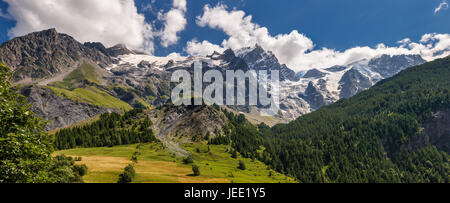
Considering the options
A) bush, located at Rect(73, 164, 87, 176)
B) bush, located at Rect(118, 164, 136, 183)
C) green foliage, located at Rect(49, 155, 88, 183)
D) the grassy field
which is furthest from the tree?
the grassy field

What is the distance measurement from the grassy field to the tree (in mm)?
71290

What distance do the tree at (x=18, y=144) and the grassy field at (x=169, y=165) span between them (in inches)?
2807

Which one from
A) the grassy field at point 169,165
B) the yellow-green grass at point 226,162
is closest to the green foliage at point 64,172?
the grassy field at point 169,165

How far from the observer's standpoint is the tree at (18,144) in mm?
17703

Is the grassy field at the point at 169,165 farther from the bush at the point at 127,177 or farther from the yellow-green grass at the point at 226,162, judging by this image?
the bush at the point at 127,177

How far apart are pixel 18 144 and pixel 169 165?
391 feet

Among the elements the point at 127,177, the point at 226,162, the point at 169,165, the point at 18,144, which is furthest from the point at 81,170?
the point at 226,162

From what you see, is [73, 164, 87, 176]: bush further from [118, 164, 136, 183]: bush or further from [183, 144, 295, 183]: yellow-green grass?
[183, 144, 295, 183]: yellow-green grass

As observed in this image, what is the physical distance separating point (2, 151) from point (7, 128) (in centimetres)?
240

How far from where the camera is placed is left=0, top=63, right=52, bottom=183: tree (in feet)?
58.1

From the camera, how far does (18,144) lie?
58.9ft

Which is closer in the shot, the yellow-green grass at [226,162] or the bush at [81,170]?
the bush at [81,170]

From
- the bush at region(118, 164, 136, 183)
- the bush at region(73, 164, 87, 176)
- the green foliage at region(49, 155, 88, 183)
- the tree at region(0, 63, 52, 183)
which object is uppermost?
the tree at region(0, 63, 52, 183)
